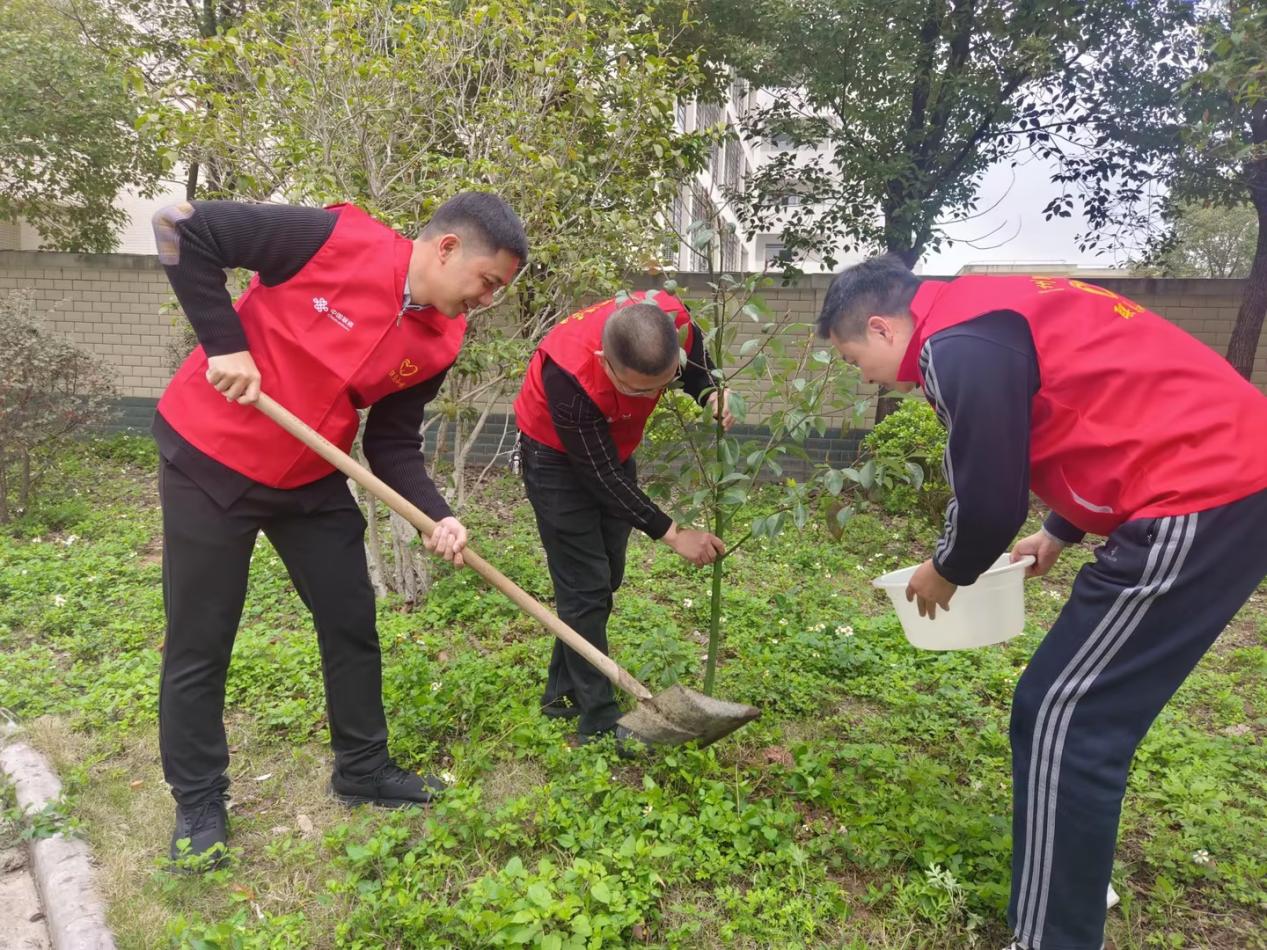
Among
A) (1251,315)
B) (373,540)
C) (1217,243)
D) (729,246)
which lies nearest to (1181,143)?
(1251,315)

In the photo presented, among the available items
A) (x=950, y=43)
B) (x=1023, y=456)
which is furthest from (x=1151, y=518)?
(x=950, y=43)

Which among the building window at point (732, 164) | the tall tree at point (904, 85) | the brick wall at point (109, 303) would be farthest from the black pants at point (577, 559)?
the brick wall at point (109, 303)

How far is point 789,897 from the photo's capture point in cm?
208

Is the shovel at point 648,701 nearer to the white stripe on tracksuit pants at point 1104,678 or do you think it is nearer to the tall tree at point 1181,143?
the white stripe on tracksuit pants at point 1104,678

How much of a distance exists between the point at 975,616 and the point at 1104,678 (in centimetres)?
54

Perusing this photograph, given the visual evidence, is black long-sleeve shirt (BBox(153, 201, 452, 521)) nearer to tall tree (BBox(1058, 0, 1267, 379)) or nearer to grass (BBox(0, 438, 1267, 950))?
grass (BBox(0, 438, 1267, 950))

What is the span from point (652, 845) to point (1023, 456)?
138 cm

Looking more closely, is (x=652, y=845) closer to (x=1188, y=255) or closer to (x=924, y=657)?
(x=924, y=657)

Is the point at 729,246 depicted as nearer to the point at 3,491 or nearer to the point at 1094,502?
the point at 3,491

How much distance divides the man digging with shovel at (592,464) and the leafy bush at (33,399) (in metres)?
4.77

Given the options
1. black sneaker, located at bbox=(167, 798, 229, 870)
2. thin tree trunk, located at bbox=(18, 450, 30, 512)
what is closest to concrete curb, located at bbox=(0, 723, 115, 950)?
black sneaker, located at bbox=(167, 798, 229, 870)

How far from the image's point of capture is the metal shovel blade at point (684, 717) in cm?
234

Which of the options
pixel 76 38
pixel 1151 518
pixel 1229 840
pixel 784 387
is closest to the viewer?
pixel 1151 518

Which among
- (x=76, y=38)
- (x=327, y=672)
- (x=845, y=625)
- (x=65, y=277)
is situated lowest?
(x=845, y=625)
